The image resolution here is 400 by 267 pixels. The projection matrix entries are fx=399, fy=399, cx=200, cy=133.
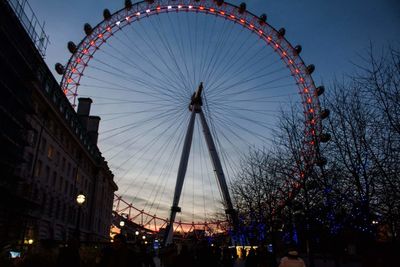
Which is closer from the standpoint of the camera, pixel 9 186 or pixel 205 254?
pixel 205 254

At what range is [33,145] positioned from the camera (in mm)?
37906

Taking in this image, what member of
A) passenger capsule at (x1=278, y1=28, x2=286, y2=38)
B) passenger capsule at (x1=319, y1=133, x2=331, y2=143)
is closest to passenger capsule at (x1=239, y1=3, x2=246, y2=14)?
passenger capsule at (x1=278, y1=28, x2=286, y2=38)

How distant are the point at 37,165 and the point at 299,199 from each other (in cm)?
2525

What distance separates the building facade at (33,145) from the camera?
30.9m

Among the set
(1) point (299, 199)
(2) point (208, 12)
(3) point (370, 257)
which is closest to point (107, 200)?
(2) point (208, 12)

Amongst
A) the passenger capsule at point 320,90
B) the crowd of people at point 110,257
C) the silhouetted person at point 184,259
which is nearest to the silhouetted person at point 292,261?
the crowd of people at point 110,257

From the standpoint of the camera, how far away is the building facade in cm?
3094

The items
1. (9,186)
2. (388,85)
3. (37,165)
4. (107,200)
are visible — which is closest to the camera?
(388,85)

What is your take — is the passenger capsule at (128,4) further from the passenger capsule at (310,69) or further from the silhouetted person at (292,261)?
the silhouetted person at (292,261)

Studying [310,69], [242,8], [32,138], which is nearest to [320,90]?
[310,69]

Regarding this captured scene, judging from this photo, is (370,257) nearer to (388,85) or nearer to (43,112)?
(388,85)

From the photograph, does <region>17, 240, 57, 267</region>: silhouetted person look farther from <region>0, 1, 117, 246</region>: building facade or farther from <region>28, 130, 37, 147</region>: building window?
<region>28, 130, 37, 147</region>: building window

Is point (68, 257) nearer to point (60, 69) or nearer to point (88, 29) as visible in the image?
point (60, 69)

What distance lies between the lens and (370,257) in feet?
52.2
